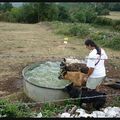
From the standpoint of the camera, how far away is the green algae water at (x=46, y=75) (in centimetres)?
Answer: 500

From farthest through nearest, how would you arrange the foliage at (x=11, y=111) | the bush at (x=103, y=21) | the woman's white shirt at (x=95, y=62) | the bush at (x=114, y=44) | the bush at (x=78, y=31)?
the bush at (x=103, y=21) → the bush at (x=78, y=31) → the bush at (x=114, y=44) → the woman's white shirt at (x=95, y=62) → the foliage at (x=11, y=111)

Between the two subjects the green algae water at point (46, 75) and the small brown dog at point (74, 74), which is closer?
the small brown dog at point (74, 74)

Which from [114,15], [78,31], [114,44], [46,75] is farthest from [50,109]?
[114,15]

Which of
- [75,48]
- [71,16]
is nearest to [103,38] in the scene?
[75,48]

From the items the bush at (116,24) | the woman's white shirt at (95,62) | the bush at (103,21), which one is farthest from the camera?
the bush at (103,21)

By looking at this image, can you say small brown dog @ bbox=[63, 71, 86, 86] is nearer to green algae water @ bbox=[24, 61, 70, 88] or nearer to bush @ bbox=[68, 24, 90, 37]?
green algae water @ bbox=[24, 61, 70, 88]

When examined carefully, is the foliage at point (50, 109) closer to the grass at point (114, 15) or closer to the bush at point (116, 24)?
the bush at point (116, 24)

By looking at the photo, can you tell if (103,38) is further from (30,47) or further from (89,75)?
(89,75)

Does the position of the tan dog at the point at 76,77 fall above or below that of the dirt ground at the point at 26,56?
above

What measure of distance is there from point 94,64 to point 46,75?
1.27 m

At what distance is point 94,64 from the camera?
4.38 meters

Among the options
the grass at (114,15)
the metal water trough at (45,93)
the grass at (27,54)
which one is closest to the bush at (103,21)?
the grass at (114,15)

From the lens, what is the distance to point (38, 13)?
2456cm

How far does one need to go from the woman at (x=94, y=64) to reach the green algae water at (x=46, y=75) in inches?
18.4
